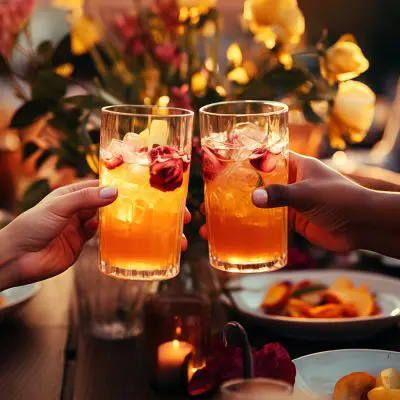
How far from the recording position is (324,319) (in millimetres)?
1811

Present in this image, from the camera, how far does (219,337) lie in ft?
5.86

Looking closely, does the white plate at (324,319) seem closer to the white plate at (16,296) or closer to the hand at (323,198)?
the hand at (323,198)

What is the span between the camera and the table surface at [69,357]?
5.19 feet

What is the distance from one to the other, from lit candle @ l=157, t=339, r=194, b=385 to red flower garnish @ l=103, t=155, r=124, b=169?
0.33m

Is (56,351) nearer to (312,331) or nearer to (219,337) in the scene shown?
(219,337)

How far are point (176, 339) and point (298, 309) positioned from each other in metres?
0.40

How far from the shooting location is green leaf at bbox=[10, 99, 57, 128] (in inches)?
76.7

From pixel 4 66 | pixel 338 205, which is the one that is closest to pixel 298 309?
pixel 338 205

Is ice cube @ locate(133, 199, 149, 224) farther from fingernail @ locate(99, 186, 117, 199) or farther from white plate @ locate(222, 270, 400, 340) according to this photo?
white plate @ locate(222, 270, 400, 340)

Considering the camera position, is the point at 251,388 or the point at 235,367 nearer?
the point at 251,388

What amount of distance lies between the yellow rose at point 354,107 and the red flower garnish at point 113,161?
546 mm

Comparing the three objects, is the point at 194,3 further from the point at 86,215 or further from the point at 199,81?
the point at 86,215

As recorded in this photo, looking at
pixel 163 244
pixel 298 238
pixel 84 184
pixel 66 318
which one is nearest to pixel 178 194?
pixel 163 244

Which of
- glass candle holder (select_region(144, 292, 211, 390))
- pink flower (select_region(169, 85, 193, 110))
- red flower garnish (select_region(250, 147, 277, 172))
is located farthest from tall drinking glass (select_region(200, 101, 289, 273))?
pink flower (select_region(169, 85, 193, 110))
